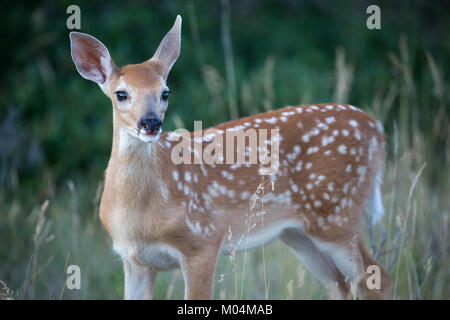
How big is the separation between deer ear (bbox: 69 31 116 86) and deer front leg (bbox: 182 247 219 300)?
1218 mm

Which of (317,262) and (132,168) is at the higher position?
(132,168)

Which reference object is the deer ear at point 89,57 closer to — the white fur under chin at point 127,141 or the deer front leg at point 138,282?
the white fur under chin at point 127,141

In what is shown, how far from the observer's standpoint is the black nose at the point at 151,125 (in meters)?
3.73

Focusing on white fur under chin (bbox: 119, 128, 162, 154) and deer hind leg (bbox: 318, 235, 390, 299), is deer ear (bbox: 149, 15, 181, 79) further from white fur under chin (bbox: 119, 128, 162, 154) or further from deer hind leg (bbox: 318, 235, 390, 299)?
deer hind leg (bbox: 318, 235, 390, 299)

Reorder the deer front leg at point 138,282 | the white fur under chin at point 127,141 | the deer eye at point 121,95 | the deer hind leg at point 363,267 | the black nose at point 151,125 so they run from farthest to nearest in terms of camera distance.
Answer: the deer hind leg at point 363,267
the deer front leg at point 138,282
the white fur under chin at point 127,141
the deer eye at point 121,95
the black nose at point 151,125

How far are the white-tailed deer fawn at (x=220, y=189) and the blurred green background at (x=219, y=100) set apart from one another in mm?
400

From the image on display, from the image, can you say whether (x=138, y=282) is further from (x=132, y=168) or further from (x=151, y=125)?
(x=151, y=125)

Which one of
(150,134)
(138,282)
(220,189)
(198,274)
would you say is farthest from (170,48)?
(138,282)

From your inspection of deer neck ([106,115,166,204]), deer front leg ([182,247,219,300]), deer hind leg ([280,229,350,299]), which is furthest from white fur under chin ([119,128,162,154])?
deer hind leg ([280,229,350,299])

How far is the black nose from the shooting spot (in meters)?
3.73

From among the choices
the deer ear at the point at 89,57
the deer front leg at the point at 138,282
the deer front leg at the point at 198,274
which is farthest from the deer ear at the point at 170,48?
the deer front leg at the point at 138,282

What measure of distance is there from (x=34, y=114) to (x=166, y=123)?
1623mm

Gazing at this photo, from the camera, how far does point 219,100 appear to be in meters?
8.05

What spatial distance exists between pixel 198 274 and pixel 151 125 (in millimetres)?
992
